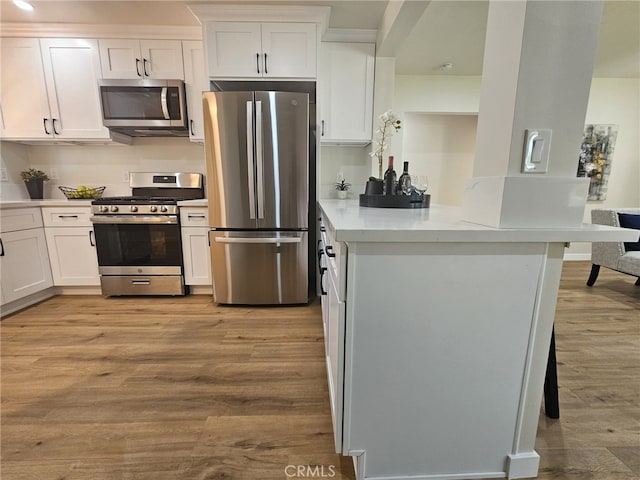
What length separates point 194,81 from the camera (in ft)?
8.52

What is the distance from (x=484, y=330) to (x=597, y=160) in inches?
174

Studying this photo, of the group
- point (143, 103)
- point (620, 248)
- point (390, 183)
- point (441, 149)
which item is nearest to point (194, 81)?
point (143, 103)

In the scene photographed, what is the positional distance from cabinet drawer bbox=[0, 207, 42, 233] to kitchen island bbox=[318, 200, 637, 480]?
2807mm

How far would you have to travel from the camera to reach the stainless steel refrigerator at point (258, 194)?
2250 millimetres

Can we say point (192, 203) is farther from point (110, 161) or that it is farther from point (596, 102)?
point (596, 102)

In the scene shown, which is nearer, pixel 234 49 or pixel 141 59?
pixel 234 49

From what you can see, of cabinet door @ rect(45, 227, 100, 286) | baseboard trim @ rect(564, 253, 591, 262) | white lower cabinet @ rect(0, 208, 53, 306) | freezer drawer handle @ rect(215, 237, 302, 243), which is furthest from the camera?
baseboard trim @ rect(564, 253, 591, 262)

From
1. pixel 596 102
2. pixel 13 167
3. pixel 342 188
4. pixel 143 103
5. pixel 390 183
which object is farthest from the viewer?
pixel 596 102

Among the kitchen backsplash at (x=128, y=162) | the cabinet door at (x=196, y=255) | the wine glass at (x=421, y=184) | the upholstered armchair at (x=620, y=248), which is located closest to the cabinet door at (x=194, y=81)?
the kitchen backsplash at (x=128, y=162)

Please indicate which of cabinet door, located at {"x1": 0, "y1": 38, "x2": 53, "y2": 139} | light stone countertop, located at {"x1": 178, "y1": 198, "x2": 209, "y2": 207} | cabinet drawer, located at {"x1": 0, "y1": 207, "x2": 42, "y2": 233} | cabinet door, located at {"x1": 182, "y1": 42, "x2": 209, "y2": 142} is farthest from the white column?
cabinet door, located at {"x1": 0, "y1": 38, "x2": 53, "y2": 139}

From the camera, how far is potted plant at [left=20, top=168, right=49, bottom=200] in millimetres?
2801

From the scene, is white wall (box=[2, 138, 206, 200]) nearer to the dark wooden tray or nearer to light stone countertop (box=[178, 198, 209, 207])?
light stone countertop (box=[178, 198, 209, 207])

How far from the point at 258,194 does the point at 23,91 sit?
231cm

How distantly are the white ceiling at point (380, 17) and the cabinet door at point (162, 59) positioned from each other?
0.49ft
